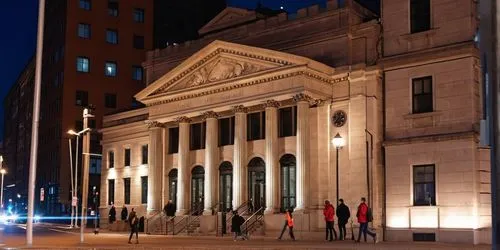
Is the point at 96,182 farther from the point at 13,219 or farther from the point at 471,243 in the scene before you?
the point at 471,243

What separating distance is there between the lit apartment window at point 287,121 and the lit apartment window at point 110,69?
4776cm

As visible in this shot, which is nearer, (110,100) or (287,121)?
(287,121)

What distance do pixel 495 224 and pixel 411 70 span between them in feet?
105

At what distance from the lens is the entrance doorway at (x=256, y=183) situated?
4309 centimetres

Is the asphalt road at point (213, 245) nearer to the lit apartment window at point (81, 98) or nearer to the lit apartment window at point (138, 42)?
the lit apartment window at point (81, 98)

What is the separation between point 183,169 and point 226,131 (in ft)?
13.2

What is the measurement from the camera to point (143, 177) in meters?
56.3

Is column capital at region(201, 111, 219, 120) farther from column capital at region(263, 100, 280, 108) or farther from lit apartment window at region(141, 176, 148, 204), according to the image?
lit apartment window at region(141, 176, 148, 204)

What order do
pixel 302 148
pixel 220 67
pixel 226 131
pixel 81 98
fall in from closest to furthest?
pixel 302 148 → pixel 220 67 → pixel 226 131 → pixel 81 98

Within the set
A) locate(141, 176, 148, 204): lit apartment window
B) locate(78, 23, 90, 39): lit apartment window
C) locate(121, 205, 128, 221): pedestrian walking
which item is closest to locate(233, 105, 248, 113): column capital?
locate(121, 205, 128, 221): pedestrian walking

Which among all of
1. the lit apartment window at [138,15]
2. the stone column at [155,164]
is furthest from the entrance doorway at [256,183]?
the lit apartment window at [138,15]

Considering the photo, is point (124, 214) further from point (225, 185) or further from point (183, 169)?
point (225, 185)

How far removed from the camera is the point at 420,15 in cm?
3800

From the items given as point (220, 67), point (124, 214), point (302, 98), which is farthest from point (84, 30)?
point (302, 98)
